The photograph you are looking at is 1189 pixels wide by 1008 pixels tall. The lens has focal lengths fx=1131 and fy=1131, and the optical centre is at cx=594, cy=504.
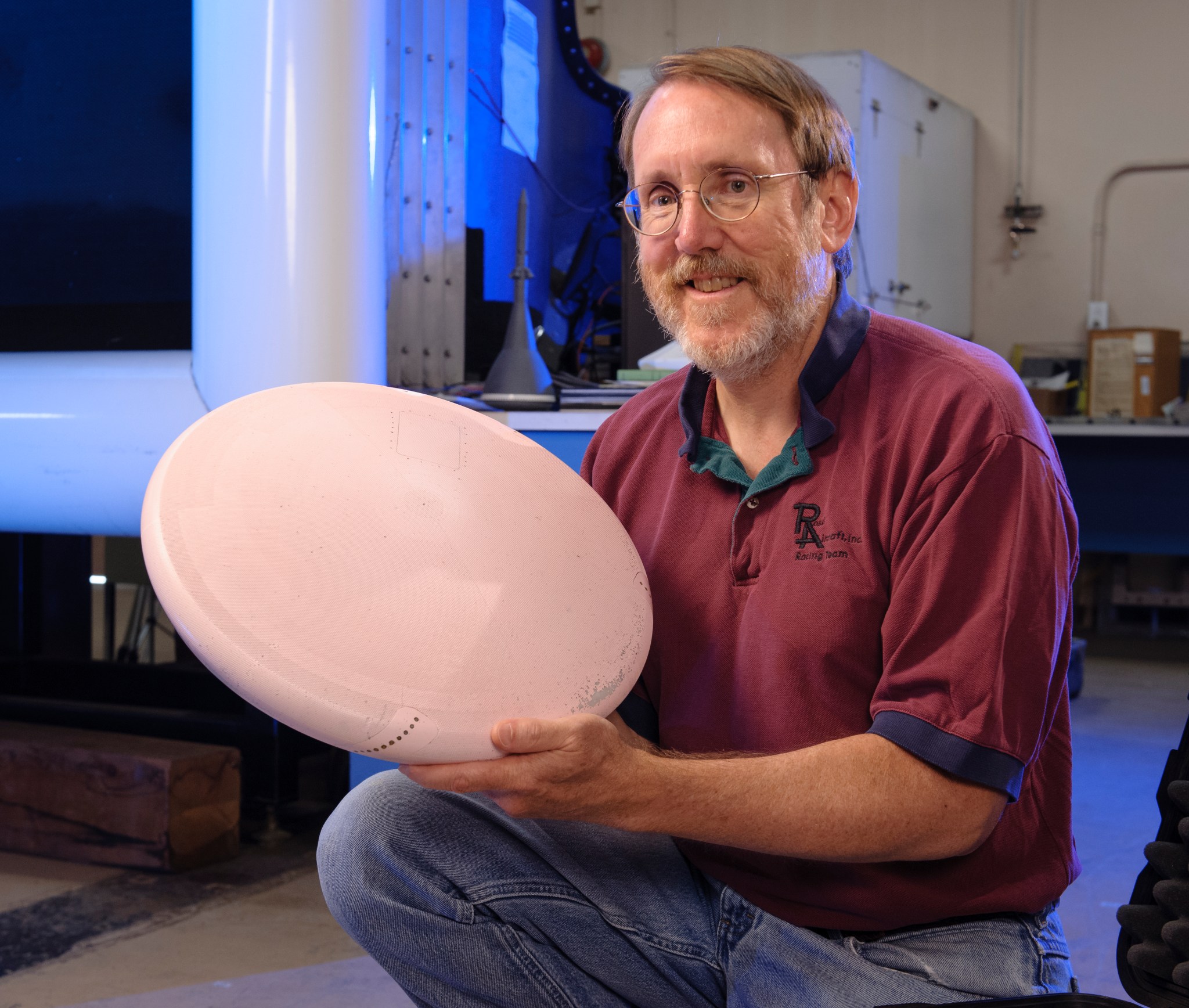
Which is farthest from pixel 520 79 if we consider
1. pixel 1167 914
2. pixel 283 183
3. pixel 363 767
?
pixel 1167 914

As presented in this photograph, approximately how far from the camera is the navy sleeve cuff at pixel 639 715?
1.04 m

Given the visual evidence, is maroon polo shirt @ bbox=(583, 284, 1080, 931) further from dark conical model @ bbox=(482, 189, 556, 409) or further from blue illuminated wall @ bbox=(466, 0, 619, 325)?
blue illuminated wall @ bbox=(466, 0, 619, 325)

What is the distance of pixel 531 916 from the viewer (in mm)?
949

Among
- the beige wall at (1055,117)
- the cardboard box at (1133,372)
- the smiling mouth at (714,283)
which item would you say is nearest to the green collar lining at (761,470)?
the smiling mouth at (714,283)

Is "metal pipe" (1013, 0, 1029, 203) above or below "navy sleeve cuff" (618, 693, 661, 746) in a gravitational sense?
above

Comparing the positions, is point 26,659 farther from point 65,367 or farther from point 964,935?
point 964,935

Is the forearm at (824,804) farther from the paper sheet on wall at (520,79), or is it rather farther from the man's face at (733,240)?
the paper sheet on wall at (520,79)

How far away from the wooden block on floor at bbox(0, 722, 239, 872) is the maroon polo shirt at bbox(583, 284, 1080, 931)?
3.73ft

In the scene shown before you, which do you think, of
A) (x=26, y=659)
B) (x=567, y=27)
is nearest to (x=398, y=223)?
(x=567, y=27)

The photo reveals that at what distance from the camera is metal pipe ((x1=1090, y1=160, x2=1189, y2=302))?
196 inches

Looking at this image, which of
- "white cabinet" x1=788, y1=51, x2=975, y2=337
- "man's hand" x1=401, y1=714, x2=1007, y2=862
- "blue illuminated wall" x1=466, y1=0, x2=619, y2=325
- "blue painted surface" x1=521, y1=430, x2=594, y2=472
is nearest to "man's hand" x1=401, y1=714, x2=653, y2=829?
"man's hand" x1=401, y1=714, x2=1007, y2=862

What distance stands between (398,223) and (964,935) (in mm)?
1585

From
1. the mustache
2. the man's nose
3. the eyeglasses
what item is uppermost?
the eyeglasses

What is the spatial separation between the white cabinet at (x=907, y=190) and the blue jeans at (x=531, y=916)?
2.51 metres
